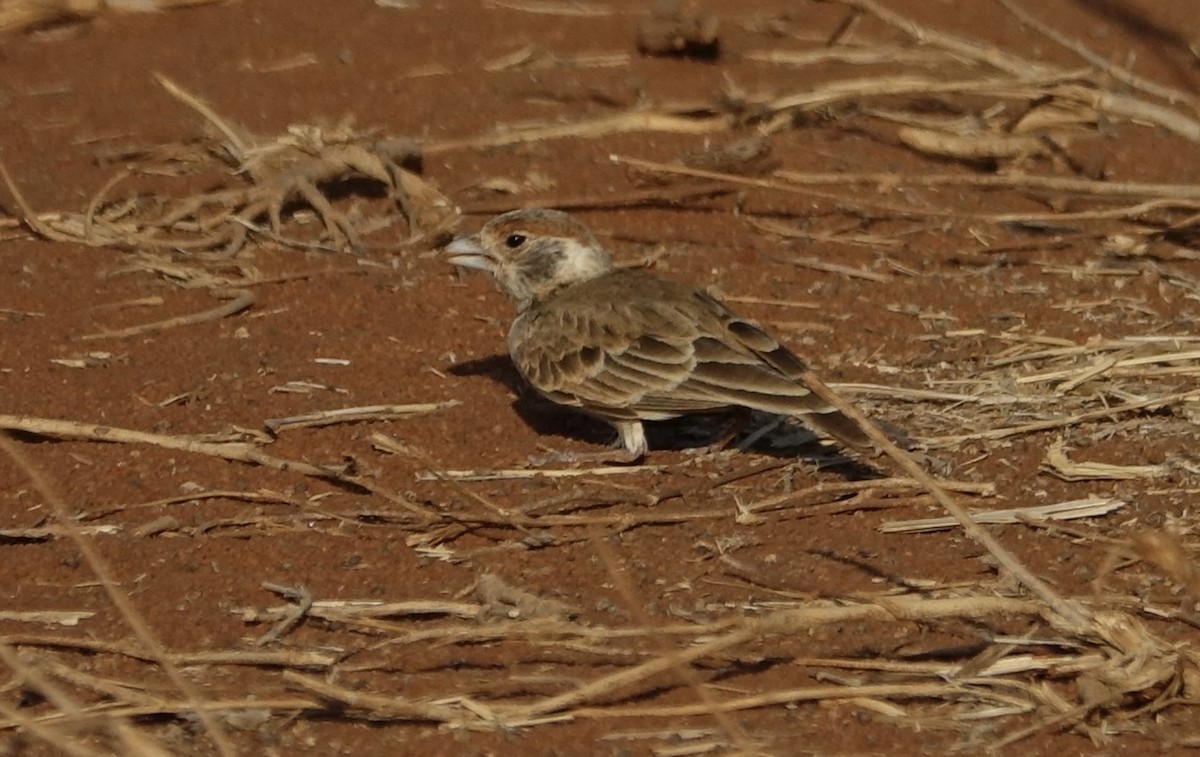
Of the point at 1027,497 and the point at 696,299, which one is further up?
the point at 696,299

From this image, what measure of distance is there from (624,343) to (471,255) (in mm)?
1011

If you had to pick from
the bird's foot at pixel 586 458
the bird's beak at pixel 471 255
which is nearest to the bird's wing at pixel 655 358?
the bird's foot at pixel 586 458

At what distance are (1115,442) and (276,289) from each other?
3.36m

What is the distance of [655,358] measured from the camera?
6219 millimetres

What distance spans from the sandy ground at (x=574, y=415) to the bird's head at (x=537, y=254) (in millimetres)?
371

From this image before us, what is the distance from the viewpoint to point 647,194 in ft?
28.0

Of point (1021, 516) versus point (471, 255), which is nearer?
point (1021, 516)

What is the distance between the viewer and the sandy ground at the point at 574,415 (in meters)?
4.61

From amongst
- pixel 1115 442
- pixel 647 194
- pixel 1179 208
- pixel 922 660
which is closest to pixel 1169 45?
pixel 1179 208

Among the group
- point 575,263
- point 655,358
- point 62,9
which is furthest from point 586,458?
point 62,9

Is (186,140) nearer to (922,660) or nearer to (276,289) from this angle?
(276,289)

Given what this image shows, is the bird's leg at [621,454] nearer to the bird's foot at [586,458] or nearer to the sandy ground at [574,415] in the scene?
the bird's foot at [586,458]

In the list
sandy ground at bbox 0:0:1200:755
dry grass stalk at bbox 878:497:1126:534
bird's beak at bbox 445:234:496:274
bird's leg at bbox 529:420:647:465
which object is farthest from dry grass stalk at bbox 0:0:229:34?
dry grass stalk at bbox 878:497:1126:534

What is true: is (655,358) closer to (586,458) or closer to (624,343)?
(624,343)
